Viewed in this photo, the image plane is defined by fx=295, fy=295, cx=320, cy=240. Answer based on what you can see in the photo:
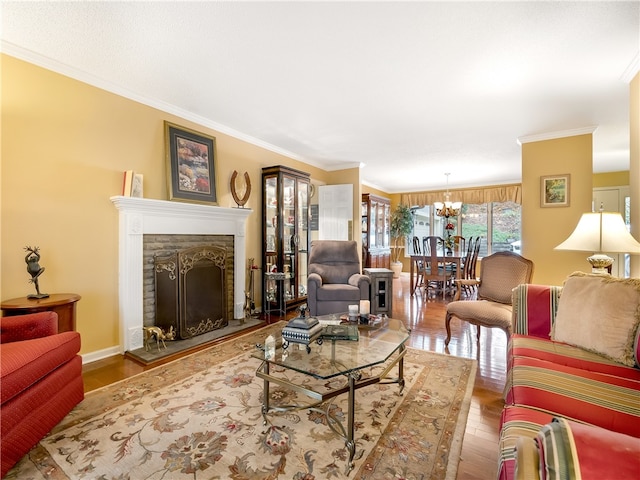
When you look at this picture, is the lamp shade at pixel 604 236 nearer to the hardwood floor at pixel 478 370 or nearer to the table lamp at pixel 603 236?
the table lamp at pixel 603 236

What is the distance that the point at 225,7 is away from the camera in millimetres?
1803

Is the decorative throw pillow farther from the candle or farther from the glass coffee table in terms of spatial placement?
the candle

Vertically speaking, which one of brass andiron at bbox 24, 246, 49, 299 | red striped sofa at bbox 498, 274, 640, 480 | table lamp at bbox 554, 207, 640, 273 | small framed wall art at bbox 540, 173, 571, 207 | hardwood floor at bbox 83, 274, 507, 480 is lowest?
hardwood floor at bbox 83, 274, 507, 480

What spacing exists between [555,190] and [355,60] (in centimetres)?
329

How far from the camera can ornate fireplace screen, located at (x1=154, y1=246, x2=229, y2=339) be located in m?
3.05

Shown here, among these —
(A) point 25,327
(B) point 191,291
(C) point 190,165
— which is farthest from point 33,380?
(C) point 190,165

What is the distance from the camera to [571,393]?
50.3 inches

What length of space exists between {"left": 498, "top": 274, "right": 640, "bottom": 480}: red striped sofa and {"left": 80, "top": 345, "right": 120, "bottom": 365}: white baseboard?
3.13 m

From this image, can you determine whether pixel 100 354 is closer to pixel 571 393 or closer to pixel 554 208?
pixel 571 393

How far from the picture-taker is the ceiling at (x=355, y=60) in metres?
1.85

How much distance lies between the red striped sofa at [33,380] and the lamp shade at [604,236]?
11.8ft

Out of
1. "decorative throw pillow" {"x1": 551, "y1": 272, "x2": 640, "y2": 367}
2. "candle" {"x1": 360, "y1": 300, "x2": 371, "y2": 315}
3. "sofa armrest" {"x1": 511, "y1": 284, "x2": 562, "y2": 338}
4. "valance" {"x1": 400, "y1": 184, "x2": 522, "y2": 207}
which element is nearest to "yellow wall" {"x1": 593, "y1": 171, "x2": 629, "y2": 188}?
"valance" {"x1": 400, "y1": 184, "x2": 522, "y2": 207}

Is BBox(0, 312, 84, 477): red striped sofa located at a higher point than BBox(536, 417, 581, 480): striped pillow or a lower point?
lower

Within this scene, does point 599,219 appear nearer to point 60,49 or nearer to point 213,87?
point 213,87
